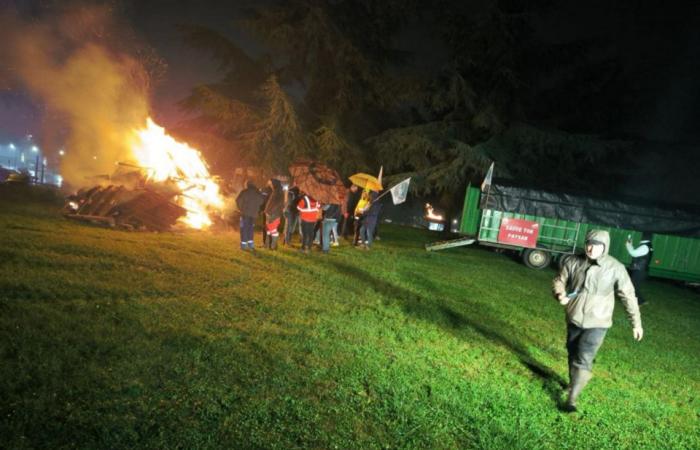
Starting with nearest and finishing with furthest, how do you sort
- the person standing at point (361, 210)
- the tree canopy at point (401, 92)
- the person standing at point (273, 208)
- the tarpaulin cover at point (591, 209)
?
1. the person standing at point (273, 208)
2. the person standing at point (361, 210)
3. the tarpaulin cover at point (591, 209)
4. the tree canopy at point (401, 92)

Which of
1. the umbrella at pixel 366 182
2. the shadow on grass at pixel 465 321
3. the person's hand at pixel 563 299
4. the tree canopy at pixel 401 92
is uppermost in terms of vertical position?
the tree canopy at pixel 401 92

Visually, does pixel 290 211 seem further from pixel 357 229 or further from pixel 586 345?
pixel 586 345

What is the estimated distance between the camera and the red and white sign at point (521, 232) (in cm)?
1467

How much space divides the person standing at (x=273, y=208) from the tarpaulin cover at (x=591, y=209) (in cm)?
727

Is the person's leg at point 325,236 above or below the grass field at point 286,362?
above

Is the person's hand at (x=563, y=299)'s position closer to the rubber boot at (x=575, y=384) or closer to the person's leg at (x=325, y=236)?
the rubber boot at (x=575, y=384)

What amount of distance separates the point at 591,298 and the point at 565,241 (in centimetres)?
1098

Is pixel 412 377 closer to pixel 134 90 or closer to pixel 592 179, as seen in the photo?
pixel 134 90

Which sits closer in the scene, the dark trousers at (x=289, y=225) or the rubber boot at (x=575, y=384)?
the rubber boot at (x=575, y=384)

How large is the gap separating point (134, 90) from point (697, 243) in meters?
20.5

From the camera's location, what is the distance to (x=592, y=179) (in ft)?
77.5

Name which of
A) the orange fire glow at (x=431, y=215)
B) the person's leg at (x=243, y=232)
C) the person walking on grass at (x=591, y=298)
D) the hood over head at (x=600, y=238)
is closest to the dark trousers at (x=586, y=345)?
the person walking on grass at (x=591, y=298)

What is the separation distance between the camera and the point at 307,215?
35.9ft

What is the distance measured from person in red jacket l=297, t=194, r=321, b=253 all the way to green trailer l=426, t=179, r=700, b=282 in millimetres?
5292
